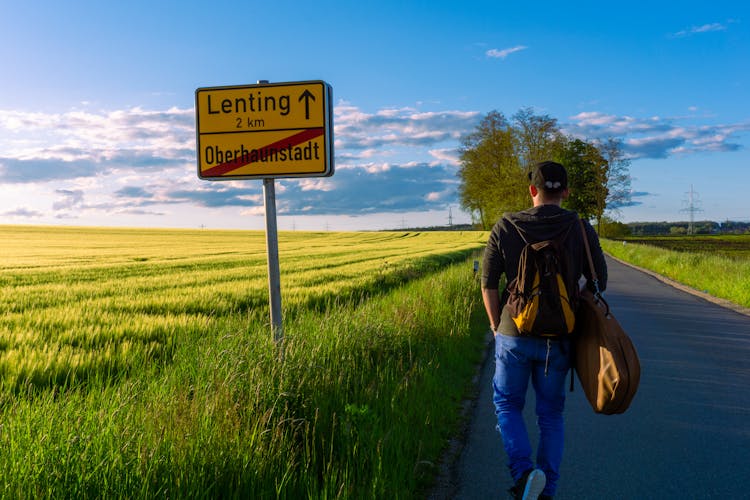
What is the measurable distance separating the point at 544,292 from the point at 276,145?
3030 mm

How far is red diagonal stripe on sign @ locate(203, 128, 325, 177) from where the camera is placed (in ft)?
17.9

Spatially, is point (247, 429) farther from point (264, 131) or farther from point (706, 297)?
→ point (706, 297)

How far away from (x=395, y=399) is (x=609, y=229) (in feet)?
308

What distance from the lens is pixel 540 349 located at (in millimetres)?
3652

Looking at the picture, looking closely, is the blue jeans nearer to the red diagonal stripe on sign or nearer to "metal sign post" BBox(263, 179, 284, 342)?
"metal sign post" BBox(263, 179, 284, 342)

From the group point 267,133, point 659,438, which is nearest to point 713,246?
point 659,438

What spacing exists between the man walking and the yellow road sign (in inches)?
88.3

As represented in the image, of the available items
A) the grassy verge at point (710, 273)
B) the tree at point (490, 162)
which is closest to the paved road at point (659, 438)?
the grassy verge at point (710, 273)

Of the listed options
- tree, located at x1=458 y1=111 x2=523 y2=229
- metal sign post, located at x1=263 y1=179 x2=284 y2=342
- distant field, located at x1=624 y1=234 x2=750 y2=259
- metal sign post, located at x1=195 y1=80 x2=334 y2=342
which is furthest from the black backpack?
tree, located at x1=458 y1=111 x2=523 y2=229

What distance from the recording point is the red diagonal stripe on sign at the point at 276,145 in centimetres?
545

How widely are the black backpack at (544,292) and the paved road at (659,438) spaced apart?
1.18 metres

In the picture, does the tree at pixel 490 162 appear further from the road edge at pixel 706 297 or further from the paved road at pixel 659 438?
Answer: the paved road at pixel 659 438

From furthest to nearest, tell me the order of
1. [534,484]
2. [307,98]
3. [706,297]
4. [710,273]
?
1. [710,273]
2. [706,297]
3. [307,98]
4. [534,484]

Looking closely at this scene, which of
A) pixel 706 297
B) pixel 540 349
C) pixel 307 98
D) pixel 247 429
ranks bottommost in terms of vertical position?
pixel 706 297
